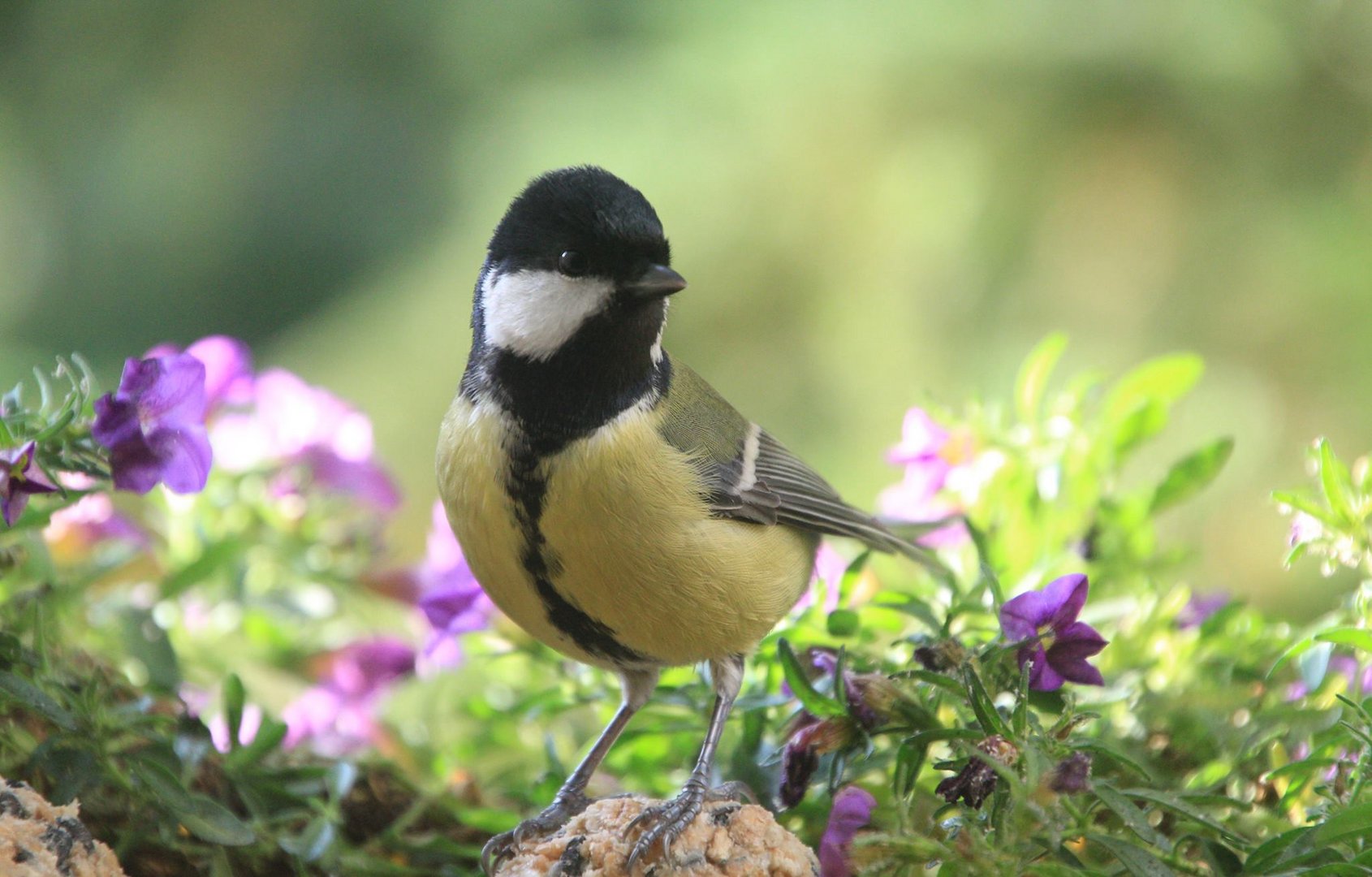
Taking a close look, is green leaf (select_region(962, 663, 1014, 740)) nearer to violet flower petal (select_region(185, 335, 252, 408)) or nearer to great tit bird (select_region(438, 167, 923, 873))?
great tit bird (select_region(438, 167, 923, 873))

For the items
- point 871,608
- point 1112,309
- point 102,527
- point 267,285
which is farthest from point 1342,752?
point 267,285

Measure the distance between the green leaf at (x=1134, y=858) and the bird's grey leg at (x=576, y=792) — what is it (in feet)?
1.10

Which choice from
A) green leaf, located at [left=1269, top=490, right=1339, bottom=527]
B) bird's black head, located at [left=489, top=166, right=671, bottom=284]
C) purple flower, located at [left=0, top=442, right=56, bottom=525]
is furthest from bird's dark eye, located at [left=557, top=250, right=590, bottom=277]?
green leaf, located at [left=1269, top=490, right=1339, bottom=527]

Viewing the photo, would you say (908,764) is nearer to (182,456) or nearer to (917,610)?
(917,610)

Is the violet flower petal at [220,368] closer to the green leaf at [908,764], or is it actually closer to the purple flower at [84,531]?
the purple flower at [84,531]

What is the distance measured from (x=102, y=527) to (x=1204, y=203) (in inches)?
75.8

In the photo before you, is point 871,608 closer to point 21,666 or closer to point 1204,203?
point 21,666

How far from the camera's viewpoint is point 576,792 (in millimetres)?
891

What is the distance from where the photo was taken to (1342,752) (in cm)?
80

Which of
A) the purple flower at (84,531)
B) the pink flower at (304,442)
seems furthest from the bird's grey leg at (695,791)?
the purple flower at (84,531)

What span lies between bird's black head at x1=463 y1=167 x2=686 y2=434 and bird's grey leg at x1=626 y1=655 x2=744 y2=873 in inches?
8.0

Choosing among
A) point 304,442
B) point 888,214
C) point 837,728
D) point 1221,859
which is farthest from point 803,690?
point 888,214

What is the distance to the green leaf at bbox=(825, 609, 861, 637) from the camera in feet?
2.79

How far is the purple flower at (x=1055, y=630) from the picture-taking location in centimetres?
73
